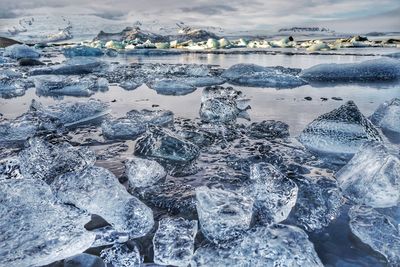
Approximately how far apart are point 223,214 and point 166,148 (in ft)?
3.42

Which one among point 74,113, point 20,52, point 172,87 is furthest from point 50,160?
point 20,52

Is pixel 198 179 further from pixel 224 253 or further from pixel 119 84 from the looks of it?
pixel 119 84

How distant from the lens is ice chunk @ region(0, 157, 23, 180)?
74.4 inches

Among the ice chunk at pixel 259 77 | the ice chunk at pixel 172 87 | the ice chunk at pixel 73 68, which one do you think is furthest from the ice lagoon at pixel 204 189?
the ice chunk at pixel 73 68

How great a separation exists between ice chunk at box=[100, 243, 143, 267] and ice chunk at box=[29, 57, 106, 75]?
8.20 meters

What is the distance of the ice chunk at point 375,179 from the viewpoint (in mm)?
1603

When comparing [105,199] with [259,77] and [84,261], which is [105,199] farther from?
[259,77]

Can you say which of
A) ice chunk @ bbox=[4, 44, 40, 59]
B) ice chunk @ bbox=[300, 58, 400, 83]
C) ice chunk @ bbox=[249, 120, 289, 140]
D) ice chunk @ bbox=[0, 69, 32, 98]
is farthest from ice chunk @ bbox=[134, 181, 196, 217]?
ice chunk @ bbox=[4, 44, 40, 59]

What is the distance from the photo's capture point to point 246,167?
2090 millimetres

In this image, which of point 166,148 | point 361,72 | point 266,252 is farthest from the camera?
point 361,72

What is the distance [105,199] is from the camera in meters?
1.54

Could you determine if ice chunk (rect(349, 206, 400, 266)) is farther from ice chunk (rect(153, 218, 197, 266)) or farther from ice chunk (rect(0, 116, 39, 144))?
ice chunk (rect(0, 116, 39, 144))

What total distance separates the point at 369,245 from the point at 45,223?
1.41 m

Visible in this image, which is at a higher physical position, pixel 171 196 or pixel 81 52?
pixel 81 52
